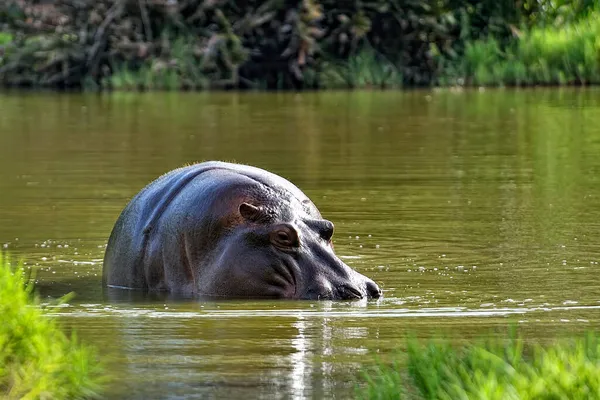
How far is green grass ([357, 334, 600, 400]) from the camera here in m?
4.28

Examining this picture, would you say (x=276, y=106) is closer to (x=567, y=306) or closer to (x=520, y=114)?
(x=520, y=114)

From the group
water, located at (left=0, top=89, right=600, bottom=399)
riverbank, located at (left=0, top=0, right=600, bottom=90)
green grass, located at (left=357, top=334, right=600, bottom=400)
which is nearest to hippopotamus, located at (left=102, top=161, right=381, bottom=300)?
water, located at (left=0, top=89, right=600, bottom=399)

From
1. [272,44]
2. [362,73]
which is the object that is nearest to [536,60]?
[362,73]

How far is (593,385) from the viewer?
430cm

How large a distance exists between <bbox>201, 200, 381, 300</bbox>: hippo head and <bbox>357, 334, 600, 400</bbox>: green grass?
7.28 ft

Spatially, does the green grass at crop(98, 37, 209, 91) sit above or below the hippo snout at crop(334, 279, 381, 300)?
below

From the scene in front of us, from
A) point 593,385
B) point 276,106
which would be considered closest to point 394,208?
point 593,385

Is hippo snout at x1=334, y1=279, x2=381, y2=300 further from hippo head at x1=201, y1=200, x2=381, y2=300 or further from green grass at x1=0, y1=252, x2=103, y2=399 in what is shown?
green grass at x1=0, y1=252, x2=103, y2=399

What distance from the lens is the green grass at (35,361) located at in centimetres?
472

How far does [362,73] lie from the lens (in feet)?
94.3

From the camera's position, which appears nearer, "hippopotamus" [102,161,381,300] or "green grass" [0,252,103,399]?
"green grass" [0,252,103,399]

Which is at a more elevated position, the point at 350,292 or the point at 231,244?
the point at 231,244

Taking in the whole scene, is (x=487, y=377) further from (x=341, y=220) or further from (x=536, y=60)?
(x=536, y=60)

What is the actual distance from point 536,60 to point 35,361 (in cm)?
2359
